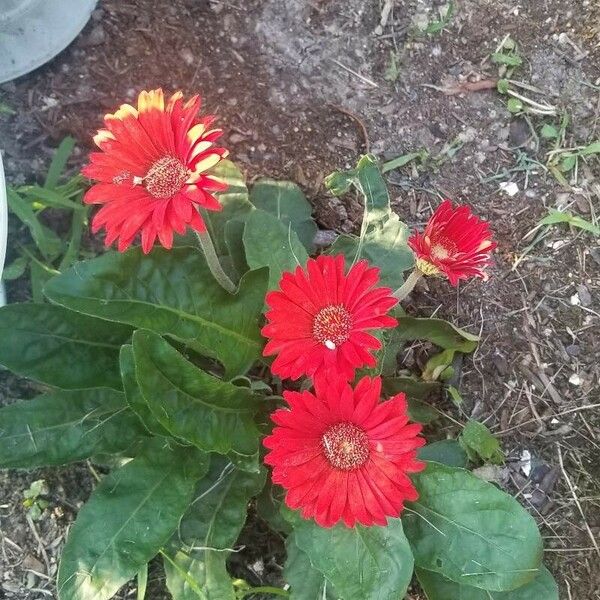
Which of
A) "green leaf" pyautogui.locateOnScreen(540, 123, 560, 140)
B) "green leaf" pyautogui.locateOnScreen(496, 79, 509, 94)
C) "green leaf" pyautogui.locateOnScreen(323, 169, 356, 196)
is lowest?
"green leaf" pyautogui.locateOnScreen(323, 169, 356, 196)

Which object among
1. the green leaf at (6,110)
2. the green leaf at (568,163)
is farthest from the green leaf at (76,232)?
the green leaf at (568,163)

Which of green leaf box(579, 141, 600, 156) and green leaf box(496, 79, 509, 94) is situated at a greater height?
green leaf box(496, 79, 509, 94)

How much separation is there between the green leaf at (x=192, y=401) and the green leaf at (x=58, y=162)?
80 cm

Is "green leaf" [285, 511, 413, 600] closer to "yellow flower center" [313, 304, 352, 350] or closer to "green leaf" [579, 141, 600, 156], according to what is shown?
"yellow flower center" [313, 304, 352, 350]

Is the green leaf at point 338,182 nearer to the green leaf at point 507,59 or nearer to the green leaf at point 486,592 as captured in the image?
the green leaf at point 507,59

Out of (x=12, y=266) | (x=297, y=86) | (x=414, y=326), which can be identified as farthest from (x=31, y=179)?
(x=414, y=326)

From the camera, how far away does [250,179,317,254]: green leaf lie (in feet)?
6.22

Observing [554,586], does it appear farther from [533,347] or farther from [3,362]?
[3,362]

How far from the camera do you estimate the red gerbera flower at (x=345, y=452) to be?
1315 millimetres

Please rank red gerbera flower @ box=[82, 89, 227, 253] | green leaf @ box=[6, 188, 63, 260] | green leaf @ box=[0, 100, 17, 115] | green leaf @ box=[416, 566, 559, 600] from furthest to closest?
green leaf @ box=[0, 100, 17, 115] → green leaf @ box=[6, 188, 63, 260] → green leaf @ box=[416, 566, 559, 600] → red gerbera flower @ box=[82, 89, 227, 253]

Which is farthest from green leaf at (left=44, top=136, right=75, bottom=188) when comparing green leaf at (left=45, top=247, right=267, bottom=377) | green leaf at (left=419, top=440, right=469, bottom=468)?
green leaf at (left=419, top=440, right=469, bottom=468)

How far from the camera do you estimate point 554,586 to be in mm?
1607

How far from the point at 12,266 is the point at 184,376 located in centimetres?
76

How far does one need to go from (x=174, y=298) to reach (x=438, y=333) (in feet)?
2.23
